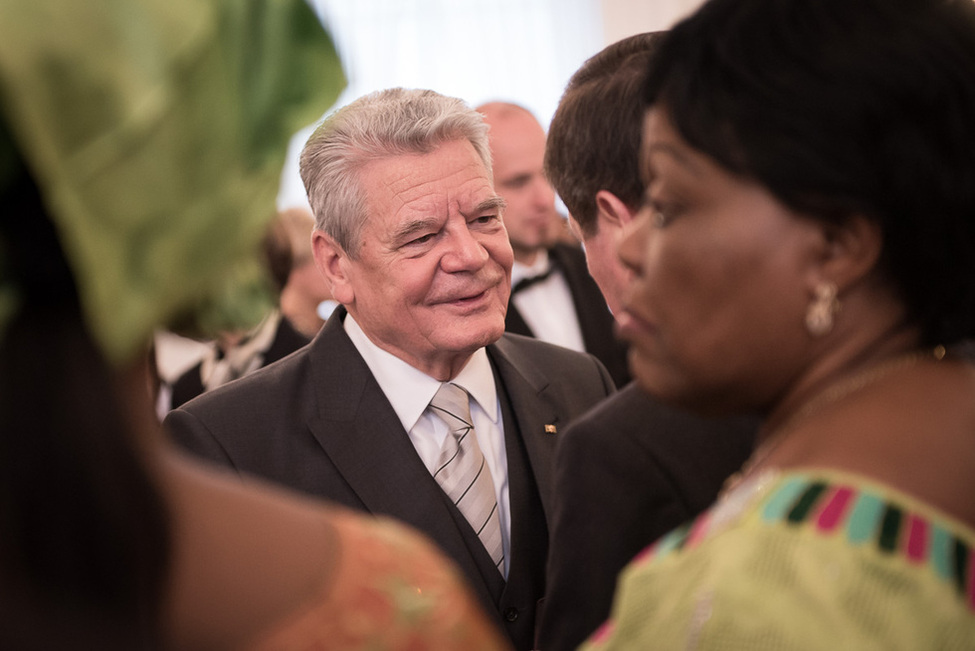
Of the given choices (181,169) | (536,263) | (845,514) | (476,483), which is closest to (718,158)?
(845,514)

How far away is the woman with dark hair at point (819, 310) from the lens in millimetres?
957

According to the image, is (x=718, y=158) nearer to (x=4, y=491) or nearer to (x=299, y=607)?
(x=299, y=607)

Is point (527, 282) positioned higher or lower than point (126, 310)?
lower

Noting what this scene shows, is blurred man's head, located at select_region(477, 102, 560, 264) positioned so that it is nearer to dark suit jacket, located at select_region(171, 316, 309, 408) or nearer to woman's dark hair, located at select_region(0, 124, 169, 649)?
dark suit jacket, located at select_region(171, 316, 309, 408)

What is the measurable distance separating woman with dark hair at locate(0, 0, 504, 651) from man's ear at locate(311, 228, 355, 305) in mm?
1678

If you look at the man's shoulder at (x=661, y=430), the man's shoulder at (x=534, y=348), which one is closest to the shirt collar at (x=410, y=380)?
the man's shoulder at (x=534, y=348)

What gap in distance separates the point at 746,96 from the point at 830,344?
29 centimetres

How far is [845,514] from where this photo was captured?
38.1 inches

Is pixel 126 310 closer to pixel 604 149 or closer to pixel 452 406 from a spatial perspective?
pixel 604 149

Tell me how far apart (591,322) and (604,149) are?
2.53 m

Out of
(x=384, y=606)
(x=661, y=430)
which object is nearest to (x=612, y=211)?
(x=661, y=430)

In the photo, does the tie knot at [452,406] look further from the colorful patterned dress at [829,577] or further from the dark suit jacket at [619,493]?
the colorful patterned dress at [829,577]

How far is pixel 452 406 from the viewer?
2.47 metres

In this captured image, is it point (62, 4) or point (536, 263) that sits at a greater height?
point (62, 4)
